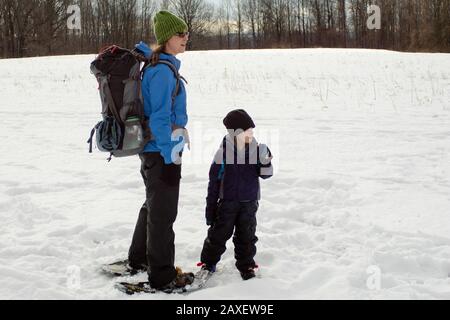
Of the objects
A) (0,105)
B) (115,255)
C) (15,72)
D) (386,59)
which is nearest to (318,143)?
(115,255)

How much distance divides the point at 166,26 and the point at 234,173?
127 cm

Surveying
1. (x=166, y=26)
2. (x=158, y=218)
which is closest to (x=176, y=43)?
(x=166, y=26)

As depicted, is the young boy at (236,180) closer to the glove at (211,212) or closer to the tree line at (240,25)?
the glove at (211,212)

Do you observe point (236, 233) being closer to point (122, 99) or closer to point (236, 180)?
point (236, 180)

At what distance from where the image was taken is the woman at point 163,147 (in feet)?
10.8

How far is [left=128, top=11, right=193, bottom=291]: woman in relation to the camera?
330 centimetres

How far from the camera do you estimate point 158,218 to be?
3580 millimetres

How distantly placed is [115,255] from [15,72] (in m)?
19.5

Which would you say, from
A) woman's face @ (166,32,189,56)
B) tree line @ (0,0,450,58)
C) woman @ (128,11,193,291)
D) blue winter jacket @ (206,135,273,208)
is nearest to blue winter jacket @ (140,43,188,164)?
woman @ (128,11,193,291)

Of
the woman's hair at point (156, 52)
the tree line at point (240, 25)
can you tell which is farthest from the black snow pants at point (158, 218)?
the tree line at point (240, 25)

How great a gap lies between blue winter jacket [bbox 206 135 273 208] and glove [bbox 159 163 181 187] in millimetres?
466

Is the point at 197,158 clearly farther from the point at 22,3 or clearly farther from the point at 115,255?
the point at 22,3

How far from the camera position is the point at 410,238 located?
4.52m

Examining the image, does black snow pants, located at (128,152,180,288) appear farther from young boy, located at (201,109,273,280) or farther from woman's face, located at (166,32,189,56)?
woman's face, located at (166,32,189,56)
